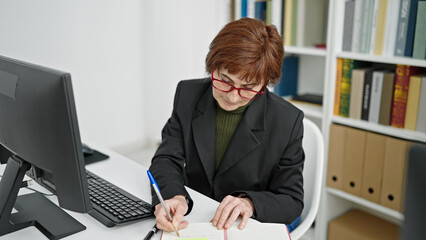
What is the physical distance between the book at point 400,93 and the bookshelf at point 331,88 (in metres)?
0.05

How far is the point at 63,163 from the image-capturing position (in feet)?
3.08

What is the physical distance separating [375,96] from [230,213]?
1.21 metres

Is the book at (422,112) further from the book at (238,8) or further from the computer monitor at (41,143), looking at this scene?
the computer monitor at (41,143)

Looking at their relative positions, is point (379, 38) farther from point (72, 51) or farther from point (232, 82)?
point (72, 51)

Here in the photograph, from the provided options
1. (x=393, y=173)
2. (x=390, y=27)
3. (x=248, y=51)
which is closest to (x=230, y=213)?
(x=248, y=51)

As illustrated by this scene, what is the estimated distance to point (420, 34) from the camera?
181cm

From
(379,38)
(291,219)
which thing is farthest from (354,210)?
(291,219)

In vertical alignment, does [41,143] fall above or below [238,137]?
above

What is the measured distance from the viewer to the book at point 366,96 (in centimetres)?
202

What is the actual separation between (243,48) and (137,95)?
79.4 inches

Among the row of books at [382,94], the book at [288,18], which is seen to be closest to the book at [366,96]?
the row of books at [382,94]

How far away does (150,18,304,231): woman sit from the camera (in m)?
1.25

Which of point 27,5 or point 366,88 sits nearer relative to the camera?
point 366,88

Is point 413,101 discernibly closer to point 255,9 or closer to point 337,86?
point 337,86
